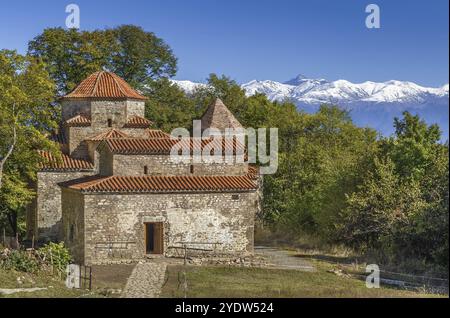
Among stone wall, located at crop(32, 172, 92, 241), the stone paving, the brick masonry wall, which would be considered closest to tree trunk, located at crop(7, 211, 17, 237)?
stone wall, located at crop(32, 172, 92, 241)

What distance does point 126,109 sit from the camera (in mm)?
35219

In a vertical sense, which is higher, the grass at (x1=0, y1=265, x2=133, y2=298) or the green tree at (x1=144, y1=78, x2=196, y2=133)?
the green tree at (x1=144, y1=78, x2=196, y2=133)

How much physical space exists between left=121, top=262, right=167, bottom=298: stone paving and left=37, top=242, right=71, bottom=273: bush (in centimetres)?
251

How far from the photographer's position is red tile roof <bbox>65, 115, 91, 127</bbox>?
1363 inches

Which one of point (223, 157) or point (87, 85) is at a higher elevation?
point (87, 85)

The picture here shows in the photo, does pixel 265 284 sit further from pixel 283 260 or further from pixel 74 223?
pixel 74 223

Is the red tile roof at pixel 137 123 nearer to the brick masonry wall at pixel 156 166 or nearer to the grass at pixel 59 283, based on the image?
the brick masonry wall at pixel 156 166

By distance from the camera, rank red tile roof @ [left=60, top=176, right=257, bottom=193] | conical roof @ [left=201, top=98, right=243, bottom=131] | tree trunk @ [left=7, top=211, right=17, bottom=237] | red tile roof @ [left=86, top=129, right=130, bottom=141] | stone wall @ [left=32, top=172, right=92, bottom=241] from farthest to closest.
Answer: tree trunk @ [left=7, top=211, right=17, bottom=237], conical roof @ [left=201, top=98, right=243, bottom=131], red tile roof @ [left=86, top=129, right=130, bottom=141], stone wall @ [left=32, top=172, right=92, bottom=241], red tile roof @ [left=60, top=176, right=257, bottom=193]

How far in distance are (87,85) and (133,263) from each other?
11.3m

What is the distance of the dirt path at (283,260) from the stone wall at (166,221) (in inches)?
52.7

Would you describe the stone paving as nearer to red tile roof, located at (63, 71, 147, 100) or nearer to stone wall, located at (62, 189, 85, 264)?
stone wall, located at (62, 189, 85, 264)
